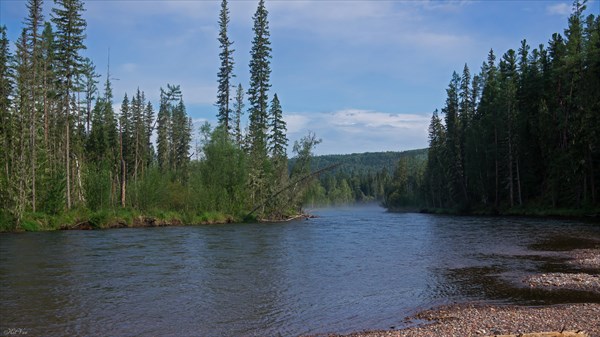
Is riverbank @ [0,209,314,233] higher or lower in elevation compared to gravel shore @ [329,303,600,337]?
higher

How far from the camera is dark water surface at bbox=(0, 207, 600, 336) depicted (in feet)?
37.8

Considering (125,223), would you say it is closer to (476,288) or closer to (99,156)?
(99,156)

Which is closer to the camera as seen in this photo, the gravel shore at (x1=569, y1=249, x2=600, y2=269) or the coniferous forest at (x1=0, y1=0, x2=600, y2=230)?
the gravel shore at (x1=569, y1=249, x2=600, y2=269)

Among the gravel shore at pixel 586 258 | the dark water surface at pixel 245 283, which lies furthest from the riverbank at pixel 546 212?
the gravel shore at pixel 586 258

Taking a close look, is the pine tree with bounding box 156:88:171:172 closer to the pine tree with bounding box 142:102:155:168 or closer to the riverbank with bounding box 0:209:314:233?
the pine tree with bounding box 142:102:155:168

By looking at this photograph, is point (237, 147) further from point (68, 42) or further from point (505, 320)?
point (505, 320)

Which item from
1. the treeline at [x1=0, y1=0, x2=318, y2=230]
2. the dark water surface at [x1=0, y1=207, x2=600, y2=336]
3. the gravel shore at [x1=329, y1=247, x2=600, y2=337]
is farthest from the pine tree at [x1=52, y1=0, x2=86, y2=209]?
the gravel shore at [x1=329, y1=247, x2=600, y2=337]

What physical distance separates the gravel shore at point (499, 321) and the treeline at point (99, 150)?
3219 cm

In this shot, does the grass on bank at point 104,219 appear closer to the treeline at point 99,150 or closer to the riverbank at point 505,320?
the treeline at point 99,150

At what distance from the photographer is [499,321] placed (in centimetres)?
1059

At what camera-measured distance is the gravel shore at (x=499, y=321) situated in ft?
31.9

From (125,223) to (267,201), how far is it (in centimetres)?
1690

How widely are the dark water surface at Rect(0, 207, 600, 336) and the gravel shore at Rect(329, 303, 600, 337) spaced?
0.89 meters

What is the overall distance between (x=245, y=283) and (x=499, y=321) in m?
8.81
